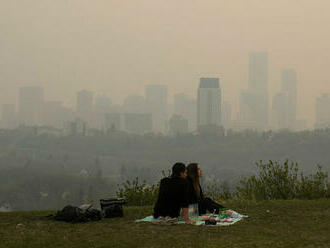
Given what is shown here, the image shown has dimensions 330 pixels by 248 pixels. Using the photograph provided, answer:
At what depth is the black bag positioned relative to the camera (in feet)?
45.6

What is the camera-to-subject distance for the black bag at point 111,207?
13.9 meters

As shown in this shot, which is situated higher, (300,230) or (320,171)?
(320,171)

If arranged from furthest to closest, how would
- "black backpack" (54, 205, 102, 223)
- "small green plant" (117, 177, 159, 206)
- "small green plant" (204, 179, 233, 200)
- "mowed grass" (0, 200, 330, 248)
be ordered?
1. "small green plant" (204, 179, 233, 200)
2. "small green plant" (117, 177, 159, 206)
3. "black backpack" (54, 205, 102, 223)
4. "mowed grass" (0, 200, 330, 248)

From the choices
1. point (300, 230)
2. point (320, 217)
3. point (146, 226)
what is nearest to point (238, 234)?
point (300, 230)

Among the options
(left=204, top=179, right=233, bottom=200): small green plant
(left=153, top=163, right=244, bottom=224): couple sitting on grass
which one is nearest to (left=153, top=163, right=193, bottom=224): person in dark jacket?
(left=153, top=163, right=244, bottom=224): couple sitting on grass

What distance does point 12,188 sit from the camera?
18750cm

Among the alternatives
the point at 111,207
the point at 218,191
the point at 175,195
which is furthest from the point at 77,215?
the point at 218,191

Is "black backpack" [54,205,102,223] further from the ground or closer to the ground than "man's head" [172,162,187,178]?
closer to the ground

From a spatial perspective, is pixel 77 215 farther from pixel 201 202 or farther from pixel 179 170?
pixel 201 202

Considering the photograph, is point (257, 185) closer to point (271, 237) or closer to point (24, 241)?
point (271, 237)

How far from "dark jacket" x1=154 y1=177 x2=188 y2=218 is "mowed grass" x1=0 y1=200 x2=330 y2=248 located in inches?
23.7

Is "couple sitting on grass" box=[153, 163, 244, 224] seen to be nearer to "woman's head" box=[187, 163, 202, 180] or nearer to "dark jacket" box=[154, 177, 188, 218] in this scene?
"dark jacket" box=[154, 177, 188, 218]

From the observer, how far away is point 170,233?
1103 centimetres

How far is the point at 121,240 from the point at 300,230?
4.32 m
